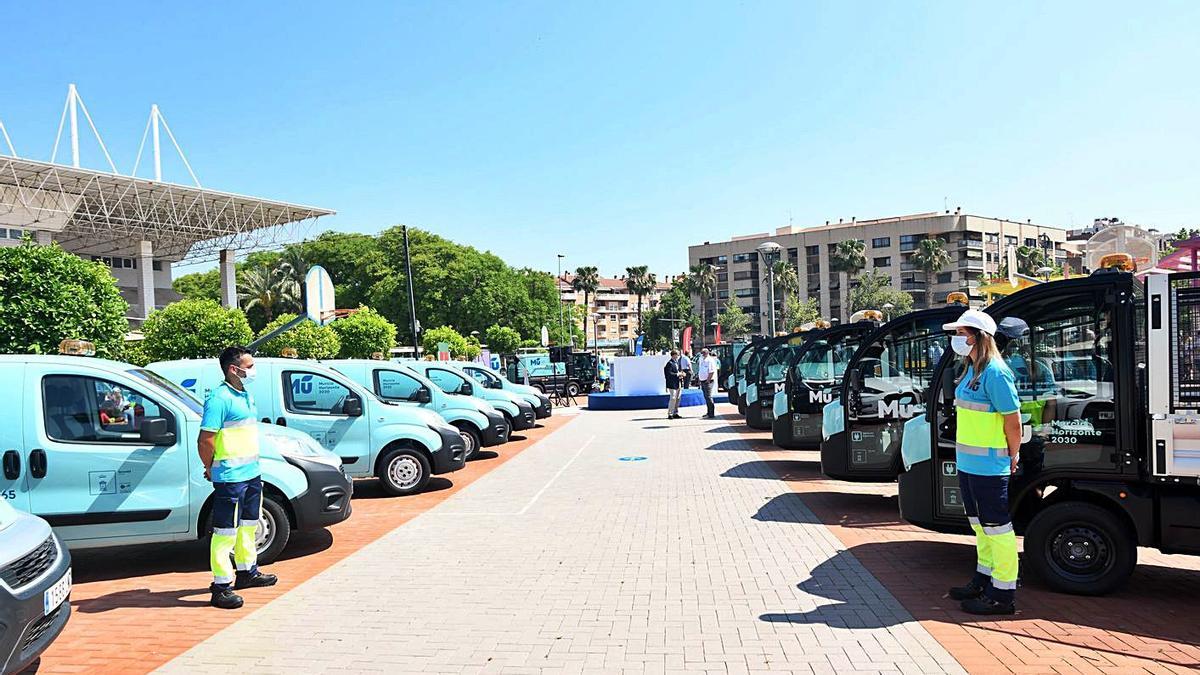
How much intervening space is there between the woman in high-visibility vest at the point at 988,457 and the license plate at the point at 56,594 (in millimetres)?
5415

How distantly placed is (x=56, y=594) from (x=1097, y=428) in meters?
6.60

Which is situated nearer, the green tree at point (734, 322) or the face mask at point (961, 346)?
the face mask at point (961, 346)

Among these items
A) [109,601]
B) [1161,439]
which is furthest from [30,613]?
[1161,439]

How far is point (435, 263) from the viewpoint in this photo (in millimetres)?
59906

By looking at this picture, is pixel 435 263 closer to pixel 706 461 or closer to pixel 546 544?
pixel 706 461

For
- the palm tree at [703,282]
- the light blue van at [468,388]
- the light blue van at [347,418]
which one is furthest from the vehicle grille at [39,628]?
the palm tree at [703,282]

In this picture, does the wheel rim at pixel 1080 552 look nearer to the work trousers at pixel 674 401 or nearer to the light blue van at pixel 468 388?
the light blue van at pixel 468 388

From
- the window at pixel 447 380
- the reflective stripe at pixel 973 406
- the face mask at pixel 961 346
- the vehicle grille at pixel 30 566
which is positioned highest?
the face mask at pixel 961 346

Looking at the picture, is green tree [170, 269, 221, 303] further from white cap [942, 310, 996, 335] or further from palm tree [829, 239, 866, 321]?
white cap [942, 310, 996, 335]

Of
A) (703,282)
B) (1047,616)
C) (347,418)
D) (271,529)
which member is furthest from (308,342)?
(703,282)

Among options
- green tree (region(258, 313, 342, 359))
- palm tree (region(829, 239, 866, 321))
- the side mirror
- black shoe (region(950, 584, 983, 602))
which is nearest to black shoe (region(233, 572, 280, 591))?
the side mirror

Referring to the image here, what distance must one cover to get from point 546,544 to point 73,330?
19.0 metres

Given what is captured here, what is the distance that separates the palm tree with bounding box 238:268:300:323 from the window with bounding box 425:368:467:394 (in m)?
48.6

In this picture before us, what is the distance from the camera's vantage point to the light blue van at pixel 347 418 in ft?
31.7
